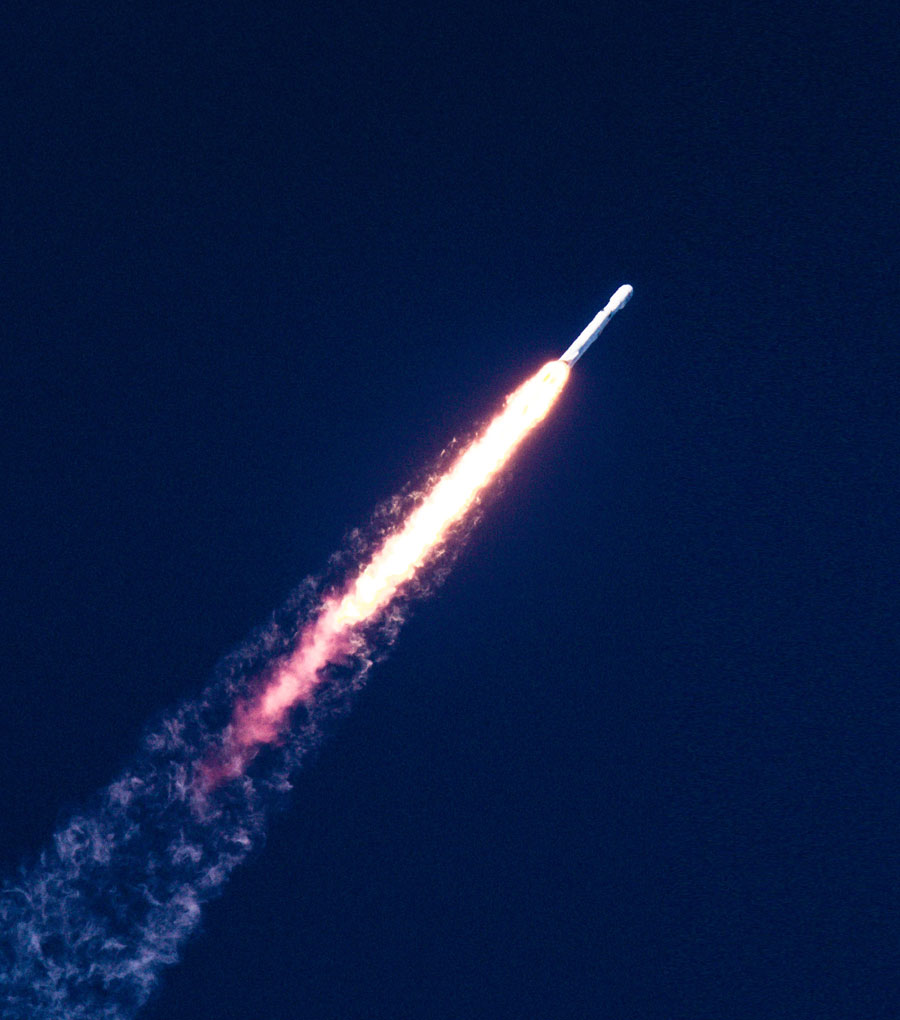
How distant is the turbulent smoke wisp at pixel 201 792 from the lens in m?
51.8

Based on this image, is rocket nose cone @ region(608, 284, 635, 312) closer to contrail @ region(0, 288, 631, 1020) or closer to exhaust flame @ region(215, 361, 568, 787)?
contrail @ region(0, 288, 631, 1020)

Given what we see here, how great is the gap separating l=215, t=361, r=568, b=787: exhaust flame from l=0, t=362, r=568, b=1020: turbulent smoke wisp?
0.28ft

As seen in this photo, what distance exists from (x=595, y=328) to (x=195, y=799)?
3772 centimetres

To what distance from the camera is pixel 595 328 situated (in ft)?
173

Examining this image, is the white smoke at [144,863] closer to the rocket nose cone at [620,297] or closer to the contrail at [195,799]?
the contrail at [195,799]

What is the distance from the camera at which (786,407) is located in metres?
56.5

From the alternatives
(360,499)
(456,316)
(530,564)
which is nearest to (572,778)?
(530,564)

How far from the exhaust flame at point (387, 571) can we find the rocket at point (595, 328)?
2.51 feet

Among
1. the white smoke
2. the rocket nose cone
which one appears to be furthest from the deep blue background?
the rocket nose cone

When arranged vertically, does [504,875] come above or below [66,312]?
below

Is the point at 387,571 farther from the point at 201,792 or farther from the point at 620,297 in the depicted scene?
the point at 620,297

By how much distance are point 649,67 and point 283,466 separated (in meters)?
35.1

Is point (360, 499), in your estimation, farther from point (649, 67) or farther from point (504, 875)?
point (649, 67)

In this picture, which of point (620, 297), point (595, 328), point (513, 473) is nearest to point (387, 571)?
point (513, 473)
